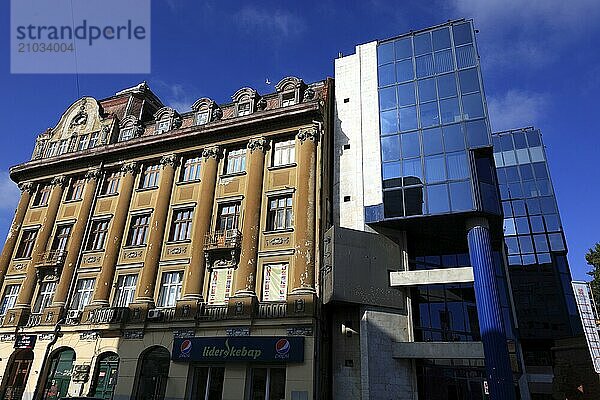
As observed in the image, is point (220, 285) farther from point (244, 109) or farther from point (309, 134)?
point (244, 109)

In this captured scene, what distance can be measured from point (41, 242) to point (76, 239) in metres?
3.20

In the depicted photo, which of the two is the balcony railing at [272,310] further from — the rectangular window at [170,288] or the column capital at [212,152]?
the column capital at [212,152]

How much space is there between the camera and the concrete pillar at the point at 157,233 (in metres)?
23.8

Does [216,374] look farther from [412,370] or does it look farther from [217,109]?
[217,109]

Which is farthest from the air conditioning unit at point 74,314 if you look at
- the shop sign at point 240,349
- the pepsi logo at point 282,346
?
the pepsi logo at point 282,346

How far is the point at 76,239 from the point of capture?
27.6 metres

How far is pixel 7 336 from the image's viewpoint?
Result: 25.9 m

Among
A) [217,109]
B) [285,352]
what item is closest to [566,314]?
[285,352]

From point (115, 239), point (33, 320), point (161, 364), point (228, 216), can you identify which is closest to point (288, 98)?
point (228, 216)

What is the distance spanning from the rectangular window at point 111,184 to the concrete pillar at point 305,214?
13.6m

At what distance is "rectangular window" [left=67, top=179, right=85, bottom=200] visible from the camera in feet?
99.3

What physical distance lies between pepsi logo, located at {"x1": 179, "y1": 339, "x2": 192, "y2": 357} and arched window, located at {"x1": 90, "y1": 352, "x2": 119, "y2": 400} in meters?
4.27

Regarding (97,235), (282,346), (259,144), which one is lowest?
(282,346)

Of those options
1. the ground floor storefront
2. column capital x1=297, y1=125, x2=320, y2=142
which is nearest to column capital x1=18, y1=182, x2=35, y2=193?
the ground floor storefront
